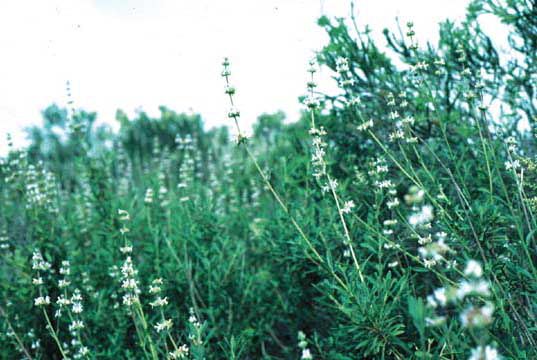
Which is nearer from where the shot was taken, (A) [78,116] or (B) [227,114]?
(B) [227,114]

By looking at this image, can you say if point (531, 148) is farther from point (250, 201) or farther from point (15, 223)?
point (15, 223)

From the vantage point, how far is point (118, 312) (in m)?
2.76

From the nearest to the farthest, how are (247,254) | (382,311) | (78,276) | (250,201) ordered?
(382,311), (78,276), (247,254), (250,201)

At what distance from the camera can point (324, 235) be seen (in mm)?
2686

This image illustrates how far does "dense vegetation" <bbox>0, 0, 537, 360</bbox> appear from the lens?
2.19 meters

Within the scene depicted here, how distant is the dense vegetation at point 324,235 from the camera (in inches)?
86.2

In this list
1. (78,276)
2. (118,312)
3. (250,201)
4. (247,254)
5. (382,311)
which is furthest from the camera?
(250,201)

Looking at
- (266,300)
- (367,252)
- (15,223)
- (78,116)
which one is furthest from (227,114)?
(15,223)

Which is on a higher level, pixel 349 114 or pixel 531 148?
pixel 349 114

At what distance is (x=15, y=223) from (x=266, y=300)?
74.9 inches

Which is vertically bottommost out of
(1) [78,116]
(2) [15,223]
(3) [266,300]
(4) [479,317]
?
(3) [266,300]

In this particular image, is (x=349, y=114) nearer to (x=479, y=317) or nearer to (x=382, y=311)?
(x=382, y=311)

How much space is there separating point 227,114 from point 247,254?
1680 mm

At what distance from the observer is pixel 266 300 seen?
10.3ft
